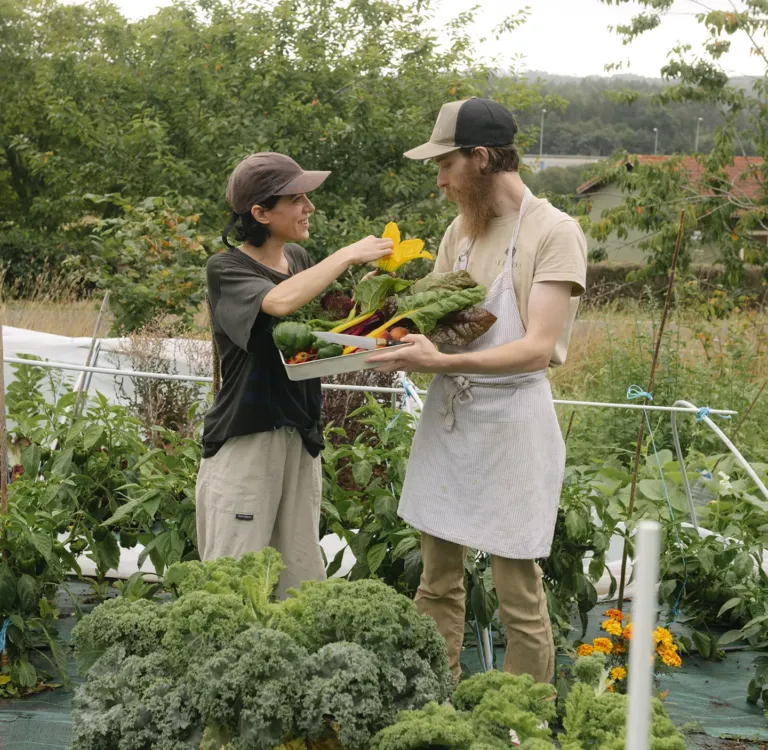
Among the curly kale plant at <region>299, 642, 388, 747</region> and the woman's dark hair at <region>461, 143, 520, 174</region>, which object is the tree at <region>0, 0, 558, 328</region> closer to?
the woman's dark hair at <region>461, 143, 520, 174</region>

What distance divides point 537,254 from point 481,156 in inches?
10.6

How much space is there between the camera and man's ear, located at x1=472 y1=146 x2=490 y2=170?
2.26 m

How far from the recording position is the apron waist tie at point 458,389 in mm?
2318

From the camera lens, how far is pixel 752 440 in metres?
5.73

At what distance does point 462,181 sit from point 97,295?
255 inches

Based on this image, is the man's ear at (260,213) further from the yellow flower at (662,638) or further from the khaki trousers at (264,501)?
the yellow flower at (662,638)

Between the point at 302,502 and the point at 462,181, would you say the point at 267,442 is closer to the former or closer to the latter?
the point at 302,502

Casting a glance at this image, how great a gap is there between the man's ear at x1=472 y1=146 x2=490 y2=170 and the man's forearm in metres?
0.43

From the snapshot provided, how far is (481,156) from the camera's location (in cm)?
227

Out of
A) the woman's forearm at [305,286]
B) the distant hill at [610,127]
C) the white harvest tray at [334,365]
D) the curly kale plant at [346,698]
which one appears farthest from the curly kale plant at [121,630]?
the distant hill at [610,127]

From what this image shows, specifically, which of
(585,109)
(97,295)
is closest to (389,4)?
(97,295)

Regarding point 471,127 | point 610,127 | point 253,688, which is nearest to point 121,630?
point 253,688

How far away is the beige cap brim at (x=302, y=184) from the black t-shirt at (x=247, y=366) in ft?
0.63

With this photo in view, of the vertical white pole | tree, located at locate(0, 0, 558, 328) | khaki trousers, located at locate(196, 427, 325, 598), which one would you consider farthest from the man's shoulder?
tree, located at locate(0, 0, 558, 328)
